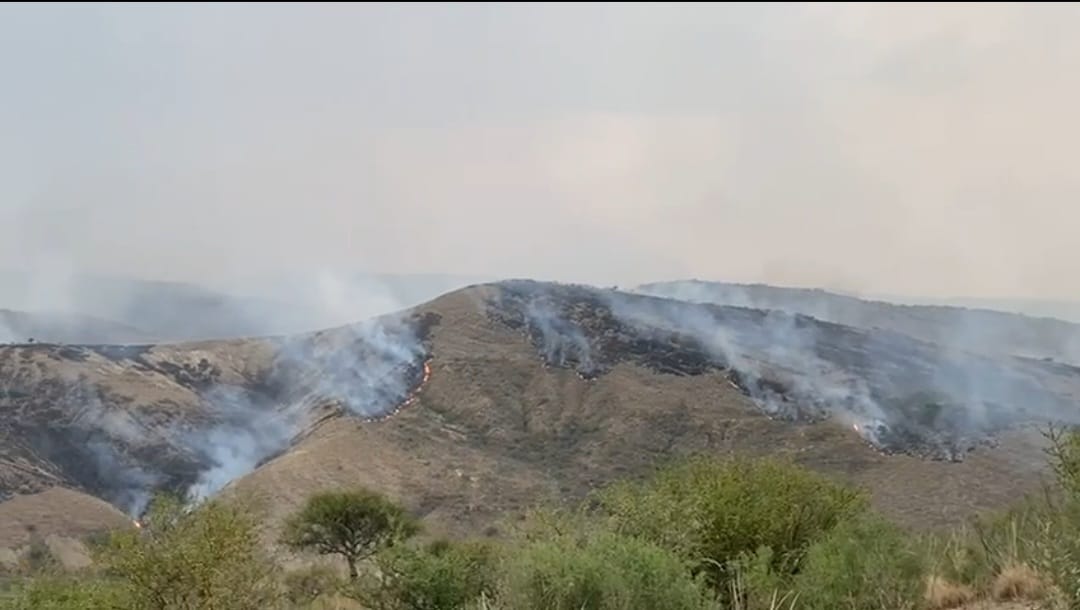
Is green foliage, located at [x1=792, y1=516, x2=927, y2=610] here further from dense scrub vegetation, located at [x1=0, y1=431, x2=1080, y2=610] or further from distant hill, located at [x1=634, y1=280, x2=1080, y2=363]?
distant hill, located at [x1=634, y1=280, x2=1080, y2=363]

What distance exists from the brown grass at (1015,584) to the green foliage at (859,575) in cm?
108

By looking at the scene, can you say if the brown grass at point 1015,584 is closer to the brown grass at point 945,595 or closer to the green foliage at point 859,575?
the brown grass at point 945,595

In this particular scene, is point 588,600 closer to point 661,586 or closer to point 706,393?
point 661,586

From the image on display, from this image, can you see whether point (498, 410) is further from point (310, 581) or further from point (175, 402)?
point (310, 581)

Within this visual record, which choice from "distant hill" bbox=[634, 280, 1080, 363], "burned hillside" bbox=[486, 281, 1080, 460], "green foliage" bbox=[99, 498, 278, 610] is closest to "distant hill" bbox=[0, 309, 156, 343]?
"burned hillside" bbox=[486, 281, 1080, 460]

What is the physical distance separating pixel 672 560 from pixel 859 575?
2.85m

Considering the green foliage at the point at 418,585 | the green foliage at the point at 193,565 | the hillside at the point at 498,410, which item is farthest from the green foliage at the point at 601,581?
the hillside at the point at 498,410

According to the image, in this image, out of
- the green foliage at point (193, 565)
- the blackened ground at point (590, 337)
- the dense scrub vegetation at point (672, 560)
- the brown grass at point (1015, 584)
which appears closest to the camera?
the dense scrub vegetation at point (672, 560)

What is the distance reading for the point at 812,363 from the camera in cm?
10825

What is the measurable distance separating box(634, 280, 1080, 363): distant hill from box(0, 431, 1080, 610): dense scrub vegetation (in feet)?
362

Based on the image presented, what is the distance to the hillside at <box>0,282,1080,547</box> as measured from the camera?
71812 mm

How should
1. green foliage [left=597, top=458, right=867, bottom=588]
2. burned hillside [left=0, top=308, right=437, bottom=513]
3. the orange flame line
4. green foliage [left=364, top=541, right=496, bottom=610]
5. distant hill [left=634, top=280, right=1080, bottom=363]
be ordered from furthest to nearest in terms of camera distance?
1. distant hill [left=634, top=280, right=1080, bottom=363]
2. the orange flame line
3. burned hillside [left=0, top=308, right=437, bottom=513]
4. green foliage [left=364, top=541, right=496, bottom=610]
5. green foliage [left=597, top=458, right=867, bottom=588]

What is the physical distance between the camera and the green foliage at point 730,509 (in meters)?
15.9

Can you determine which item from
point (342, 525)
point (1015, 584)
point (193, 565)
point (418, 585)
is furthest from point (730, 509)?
point (342, 525)
